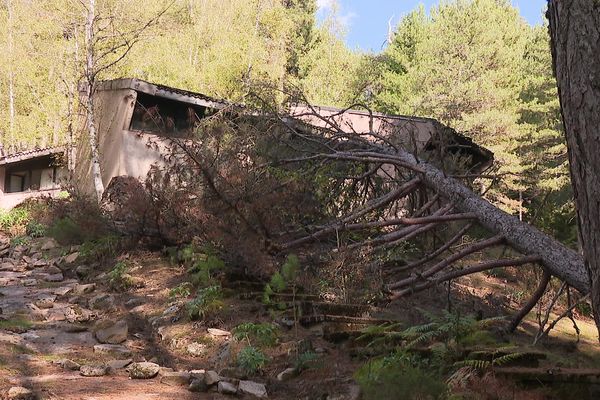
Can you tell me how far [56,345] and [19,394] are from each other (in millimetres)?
2808

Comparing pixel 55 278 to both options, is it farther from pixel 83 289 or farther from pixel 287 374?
pixel 287 374

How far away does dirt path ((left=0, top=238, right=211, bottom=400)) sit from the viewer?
5852 millimetres

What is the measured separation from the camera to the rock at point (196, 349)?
309 inches

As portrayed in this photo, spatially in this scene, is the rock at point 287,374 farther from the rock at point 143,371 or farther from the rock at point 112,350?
the rock at point 112,350

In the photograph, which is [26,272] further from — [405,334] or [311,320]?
[405,334]

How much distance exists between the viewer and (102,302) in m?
10.5

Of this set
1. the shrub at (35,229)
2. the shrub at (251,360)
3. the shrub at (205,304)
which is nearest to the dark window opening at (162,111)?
the shrub at (35,229)

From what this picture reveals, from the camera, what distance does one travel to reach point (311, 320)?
7961mm

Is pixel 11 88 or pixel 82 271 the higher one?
pixel 11 88

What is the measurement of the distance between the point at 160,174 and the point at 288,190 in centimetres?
366

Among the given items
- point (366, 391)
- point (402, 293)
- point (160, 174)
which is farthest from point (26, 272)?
point (366, 391)

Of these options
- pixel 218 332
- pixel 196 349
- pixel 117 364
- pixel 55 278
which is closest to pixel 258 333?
pixel 218 332

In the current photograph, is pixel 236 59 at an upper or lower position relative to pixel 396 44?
lower

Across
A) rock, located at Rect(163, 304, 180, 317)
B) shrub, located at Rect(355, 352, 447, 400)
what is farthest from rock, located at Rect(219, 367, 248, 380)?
rock, located at Rect(163, 304, 180, 317)
